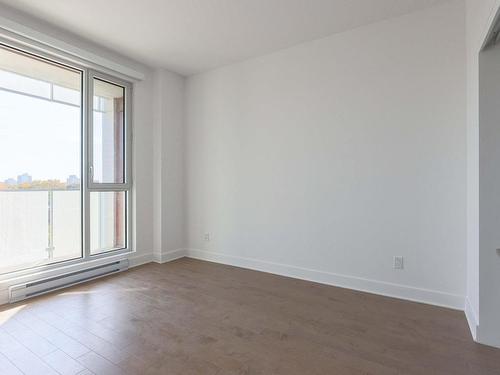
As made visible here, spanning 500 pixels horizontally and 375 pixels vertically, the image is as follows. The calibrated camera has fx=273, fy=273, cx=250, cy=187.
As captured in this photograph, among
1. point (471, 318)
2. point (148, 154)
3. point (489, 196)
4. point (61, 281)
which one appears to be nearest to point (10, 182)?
point (61, 281)

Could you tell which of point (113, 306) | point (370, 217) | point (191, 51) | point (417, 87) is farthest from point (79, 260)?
point (417, 87)

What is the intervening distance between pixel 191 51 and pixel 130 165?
1792 mm

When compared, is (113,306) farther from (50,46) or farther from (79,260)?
(50,46)

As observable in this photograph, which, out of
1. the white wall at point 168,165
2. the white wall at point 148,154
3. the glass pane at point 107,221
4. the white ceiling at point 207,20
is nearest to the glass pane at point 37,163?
the glass pane at point 107,221

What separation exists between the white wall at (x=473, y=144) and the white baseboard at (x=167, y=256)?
11.8 feet

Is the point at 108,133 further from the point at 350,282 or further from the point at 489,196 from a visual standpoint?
the point at 489,196

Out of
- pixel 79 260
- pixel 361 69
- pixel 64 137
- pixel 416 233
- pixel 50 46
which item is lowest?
pixel 79 260

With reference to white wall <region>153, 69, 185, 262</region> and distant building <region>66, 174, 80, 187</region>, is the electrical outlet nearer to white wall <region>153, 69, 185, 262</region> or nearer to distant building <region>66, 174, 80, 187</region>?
white wall <region>153, 69, 185, 262</region>

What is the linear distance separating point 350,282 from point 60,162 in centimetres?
363

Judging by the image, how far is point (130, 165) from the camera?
3951 mm

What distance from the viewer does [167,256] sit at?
163 inches

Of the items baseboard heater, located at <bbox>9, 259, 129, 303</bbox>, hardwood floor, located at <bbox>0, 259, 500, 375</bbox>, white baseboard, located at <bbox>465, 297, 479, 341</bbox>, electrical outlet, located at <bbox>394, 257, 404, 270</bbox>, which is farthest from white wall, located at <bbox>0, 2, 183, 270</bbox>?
white baseboard, located at <bbox>465, 297, 479, 341</bbox>

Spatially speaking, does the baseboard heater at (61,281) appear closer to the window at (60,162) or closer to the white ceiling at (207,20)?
the window at (60,162)

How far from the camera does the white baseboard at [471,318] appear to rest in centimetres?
201
